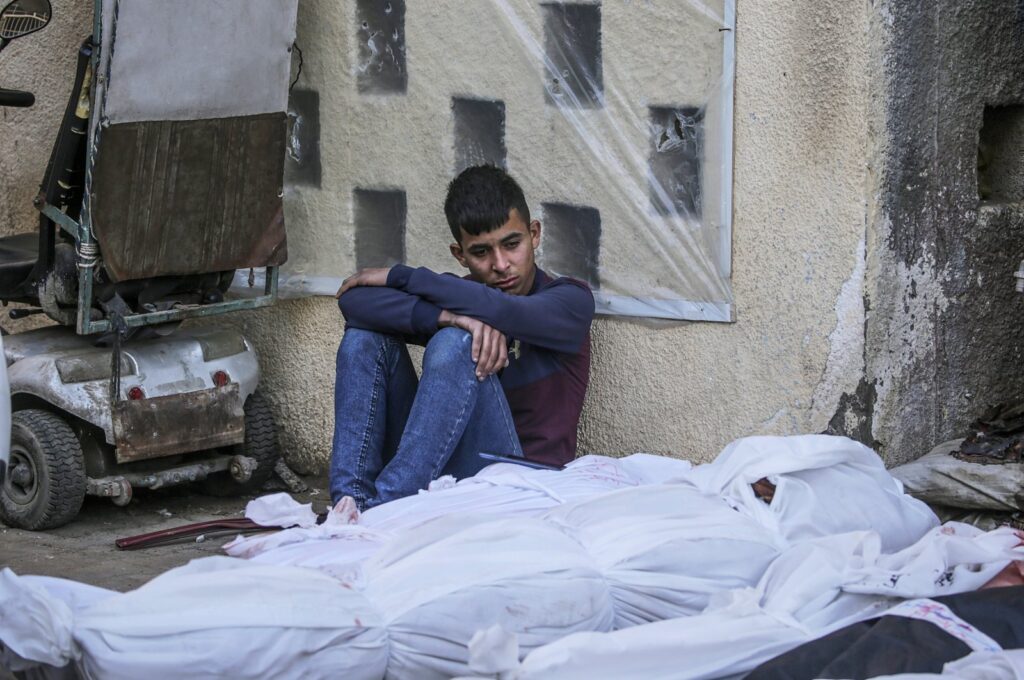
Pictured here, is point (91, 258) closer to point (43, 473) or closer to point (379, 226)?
point (43, 473)

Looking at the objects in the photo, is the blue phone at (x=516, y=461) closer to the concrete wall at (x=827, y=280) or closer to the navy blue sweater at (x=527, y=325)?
the navy blue sweater at (x=527, y=325)

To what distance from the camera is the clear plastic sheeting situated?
139 inches

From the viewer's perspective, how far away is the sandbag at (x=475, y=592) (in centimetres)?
239

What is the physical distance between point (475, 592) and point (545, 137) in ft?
5.67

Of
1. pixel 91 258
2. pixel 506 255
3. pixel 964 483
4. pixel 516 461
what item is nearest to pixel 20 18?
pixel 91 258

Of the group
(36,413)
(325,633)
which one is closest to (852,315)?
(325,633)

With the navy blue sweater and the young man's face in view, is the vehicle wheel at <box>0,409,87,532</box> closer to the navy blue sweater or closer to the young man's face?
the navy blue sweater

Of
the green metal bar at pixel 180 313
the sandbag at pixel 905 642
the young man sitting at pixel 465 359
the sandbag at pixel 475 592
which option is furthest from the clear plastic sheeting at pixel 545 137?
the sandbag at pixel 905 642

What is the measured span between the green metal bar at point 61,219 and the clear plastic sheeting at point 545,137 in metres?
0.82

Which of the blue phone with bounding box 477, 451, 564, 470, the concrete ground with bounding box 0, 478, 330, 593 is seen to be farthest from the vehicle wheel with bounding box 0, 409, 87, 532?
the blue phone with bounding box 477, 451, 564, 470

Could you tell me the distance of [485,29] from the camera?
12.7ft

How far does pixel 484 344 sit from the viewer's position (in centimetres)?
335

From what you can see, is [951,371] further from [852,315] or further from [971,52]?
[971,52]

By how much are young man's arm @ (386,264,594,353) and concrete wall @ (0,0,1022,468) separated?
0.88ft
